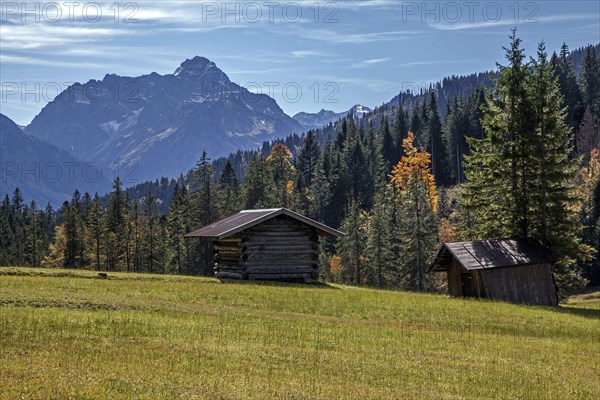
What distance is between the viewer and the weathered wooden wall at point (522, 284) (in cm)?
4300

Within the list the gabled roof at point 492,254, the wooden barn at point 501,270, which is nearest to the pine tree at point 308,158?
the gabled roof at point 492,254

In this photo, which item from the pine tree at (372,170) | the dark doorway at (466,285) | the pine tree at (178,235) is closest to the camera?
the dark doorway at (466,285)

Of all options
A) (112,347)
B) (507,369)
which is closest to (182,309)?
(112,347)

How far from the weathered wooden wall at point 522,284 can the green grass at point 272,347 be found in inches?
272

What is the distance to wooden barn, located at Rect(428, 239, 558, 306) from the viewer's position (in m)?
42.9

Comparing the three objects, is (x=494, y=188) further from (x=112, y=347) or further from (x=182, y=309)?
(x=112, y=347)

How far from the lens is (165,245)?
101 m

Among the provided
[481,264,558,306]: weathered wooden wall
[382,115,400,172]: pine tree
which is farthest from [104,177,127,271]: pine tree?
Result: [382,115,400,172]: pine tree

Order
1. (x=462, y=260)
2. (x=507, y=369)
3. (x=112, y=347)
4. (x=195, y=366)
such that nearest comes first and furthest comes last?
(x=195, y=366) < (x=112, y=347) < (x=507, y=369) < (x=462, y=260)

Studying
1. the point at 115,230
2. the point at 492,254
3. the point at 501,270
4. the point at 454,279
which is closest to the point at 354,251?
the point at 115,230

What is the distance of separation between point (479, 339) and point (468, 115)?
14177 cm

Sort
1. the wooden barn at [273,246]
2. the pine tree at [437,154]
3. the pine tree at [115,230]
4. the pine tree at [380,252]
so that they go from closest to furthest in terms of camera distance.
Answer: the wooden barn at [273,246] → the pine tree at [380,252] → the pine tree at [115,230] → the pine tree at [437,154]

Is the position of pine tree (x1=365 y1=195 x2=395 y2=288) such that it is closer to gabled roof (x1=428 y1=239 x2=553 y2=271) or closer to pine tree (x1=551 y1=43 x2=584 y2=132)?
gabled roof (x1=428 y1=239 x2=553 y2=271)

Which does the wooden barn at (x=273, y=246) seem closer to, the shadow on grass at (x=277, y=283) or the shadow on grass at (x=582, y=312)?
the shadow on grass at (x=277, y=283)
